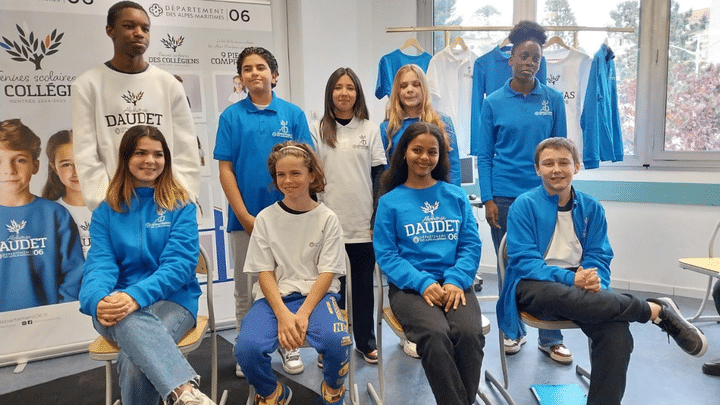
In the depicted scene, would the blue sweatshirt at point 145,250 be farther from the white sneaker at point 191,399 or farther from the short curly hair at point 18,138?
the short curly hair at point 18,138

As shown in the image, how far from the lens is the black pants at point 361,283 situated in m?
2.48

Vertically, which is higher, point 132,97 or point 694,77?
point 694,77

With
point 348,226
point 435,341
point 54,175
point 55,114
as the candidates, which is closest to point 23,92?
point 55,114

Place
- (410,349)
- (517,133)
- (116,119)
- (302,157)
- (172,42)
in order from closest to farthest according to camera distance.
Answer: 1. (302,157)
2. (116,119)
3. (517,133)
4. (410,349)
5. (172,42)

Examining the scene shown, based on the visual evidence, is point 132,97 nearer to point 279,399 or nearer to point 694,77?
point 279,399

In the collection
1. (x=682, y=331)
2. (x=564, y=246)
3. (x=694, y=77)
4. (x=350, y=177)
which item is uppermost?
(x=694, y=77)

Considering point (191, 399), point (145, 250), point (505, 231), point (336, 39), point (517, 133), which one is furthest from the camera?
point (336, 39)

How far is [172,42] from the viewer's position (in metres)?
3.01

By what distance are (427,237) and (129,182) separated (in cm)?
119

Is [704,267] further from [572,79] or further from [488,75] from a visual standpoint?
[488,75]

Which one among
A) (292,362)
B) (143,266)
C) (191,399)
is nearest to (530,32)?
(292,362)

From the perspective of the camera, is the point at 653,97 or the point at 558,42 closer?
the point at 558,42

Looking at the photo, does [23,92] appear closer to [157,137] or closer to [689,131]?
[157,137]

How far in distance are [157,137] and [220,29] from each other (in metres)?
1.36
